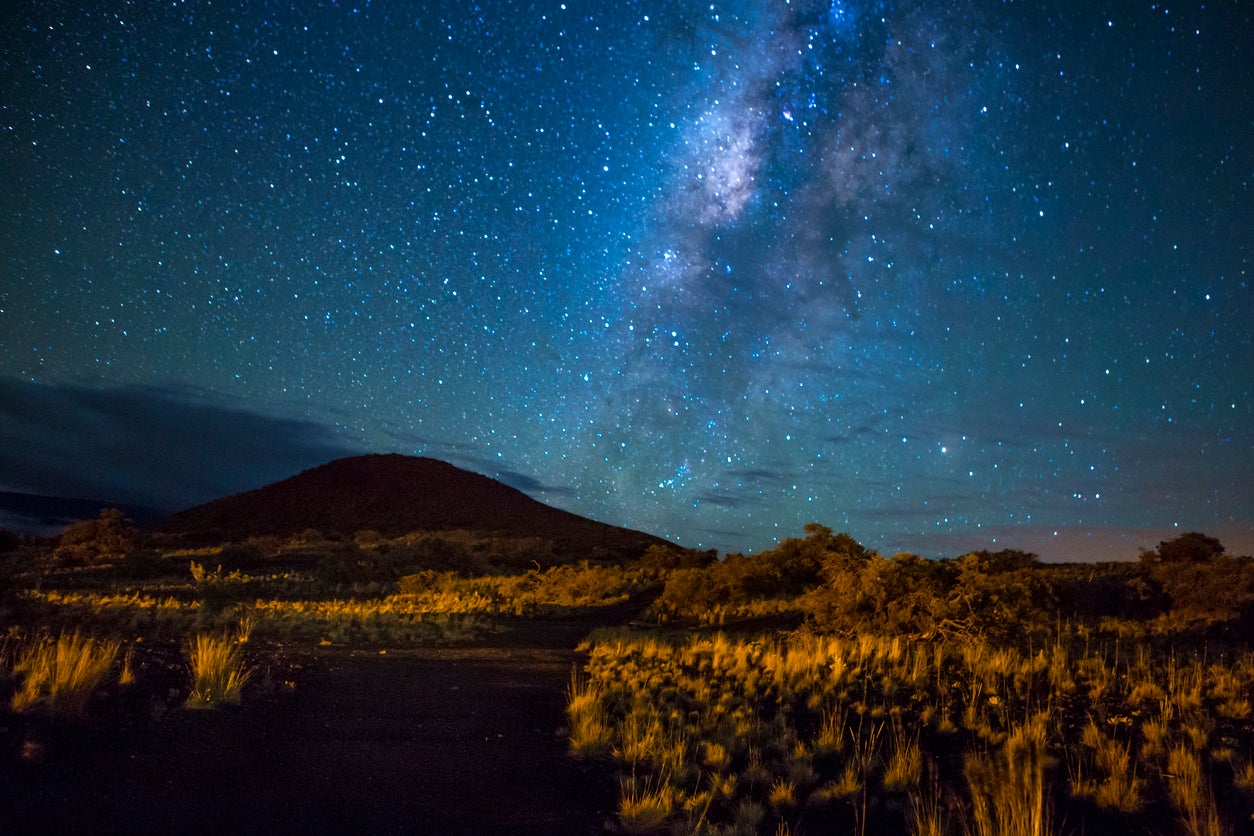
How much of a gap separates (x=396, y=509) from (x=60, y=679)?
7651 cm

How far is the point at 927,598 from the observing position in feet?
59.4

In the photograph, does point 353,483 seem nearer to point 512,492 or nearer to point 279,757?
point 512,492

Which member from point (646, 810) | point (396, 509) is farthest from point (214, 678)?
point (396, 509)

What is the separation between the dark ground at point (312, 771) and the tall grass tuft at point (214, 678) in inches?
12.0

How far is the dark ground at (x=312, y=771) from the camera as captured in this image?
6.04 metres

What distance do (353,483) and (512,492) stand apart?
1900cm

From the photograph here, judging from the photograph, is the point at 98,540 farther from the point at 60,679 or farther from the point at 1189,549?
the point at 1189,549

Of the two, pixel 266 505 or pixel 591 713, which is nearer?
pixel 591 713

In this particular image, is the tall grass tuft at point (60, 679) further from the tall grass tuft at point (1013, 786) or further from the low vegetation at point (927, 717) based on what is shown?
→ the tall grass tuft at point (1013, 786)

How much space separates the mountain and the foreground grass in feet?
171

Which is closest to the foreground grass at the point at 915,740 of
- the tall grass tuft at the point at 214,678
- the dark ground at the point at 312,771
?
the dark ground at the point at 312,771

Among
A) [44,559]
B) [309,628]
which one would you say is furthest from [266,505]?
[309,628]

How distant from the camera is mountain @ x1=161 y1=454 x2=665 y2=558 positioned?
75.2 metres

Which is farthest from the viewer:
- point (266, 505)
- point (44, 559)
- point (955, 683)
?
point (266, 505)
